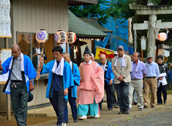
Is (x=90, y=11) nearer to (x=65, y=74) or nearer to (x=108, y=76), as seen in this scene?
(x=108, y=76)

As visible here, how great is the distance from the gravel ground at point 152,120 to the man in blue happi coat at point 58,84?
1.52 meters

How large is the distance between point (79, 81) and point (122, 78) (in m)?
1.96

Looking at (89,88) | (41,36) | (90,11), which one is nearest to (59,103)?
(89,88)

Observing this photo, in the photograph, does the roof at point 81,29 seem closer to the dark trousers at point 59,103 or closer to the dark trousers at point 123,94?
the dark trousers at point 123,94

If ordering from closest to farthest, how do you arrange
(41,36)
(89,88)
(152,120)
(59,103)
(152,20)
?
1. (59,103)
2. (152,120)
3. (89,88)
4. (41,36)
5. (152,20)

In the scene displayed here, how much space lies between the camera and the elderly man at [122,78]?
1131 centimetres

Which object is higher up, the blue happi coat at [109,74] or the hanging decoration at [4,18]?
the hanging decoration at [4,18]

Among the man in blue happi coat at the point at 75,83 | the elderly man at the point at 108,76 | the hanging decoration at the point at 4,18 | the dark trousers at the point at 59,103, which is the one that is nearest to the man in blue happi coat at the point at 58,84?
the dark trousers at the point at 59,103

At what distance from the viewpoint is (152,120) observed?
993cm

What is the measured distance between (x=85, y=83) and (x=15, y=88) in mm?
2555

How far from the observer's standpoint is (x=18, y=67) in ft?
27.8

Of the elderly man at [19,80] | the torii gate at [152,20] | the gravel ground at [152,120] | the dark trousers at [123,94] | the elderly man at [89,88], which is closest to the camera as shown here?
the elderly man at [19,80]

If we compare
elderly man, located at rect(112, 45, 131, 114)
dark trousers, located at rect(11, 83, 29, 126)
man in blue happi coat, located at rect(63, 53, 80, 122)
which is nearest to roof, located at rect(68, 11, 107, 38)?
elderly man, located at rect(112, 45, 131, 114)

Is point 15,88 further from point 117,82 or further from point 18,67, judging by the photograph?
point 117,82
